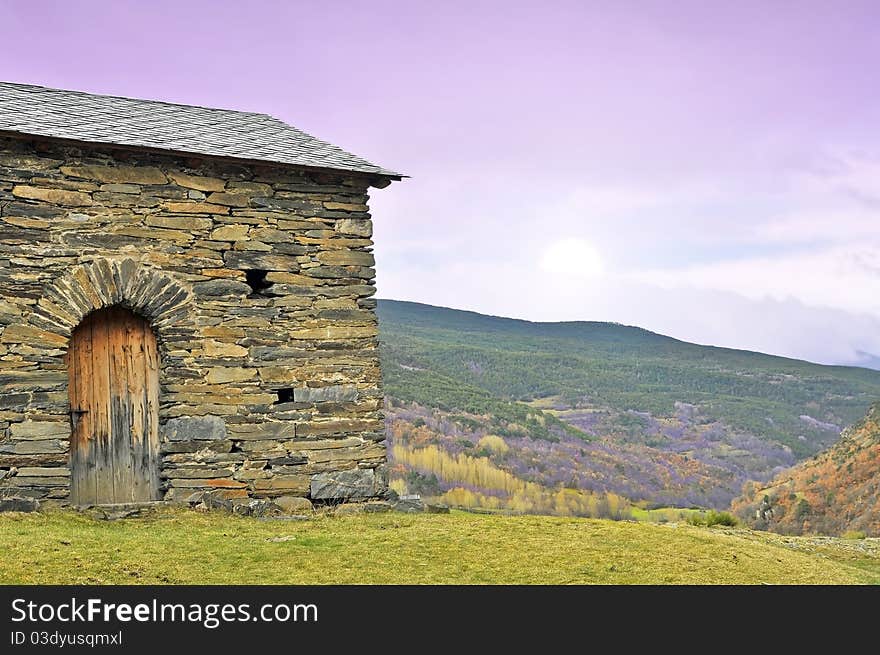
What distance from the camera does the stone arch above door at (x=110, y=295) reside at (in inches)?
442

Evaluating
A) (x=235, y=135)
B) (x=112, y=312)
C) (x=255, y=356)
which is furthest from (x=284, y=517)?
(x=235, y=135)

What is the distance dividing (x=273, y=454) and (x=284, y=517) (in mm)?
866

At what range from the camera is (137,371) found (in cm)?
1191

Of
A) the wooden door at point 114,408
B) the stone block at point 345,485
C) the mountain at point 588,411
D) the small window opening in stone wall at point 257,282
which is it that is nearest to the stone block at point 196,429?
the wooden door at point 114,408

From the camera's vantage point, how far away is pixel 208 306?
1200 centimetres

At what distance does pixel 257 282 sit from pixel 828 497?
14.2 metres

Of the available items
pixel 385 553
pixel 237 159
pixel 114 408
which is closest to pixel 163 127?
pixel 237 159

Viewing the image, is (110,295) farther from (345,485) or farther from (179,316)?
(345,485)

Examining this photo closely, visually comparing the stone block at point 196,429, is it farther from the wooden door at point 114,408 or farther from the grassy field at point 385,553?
the grassy field at point 385,553

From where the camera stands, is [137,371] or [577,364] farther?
[577,364]

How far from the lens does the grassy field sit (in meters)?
8.37

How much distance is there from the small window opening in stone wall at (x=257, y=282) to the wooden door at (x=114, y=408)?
1378 mm

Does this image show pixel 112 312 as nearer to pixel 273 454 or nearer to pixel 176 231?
pixel 176 231

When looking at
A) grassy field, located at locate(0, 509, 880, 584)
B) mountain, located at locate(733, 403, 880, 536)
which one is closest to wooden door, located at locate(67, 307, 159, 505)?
grassy field, located at locate(0, 509, 880, 584)
